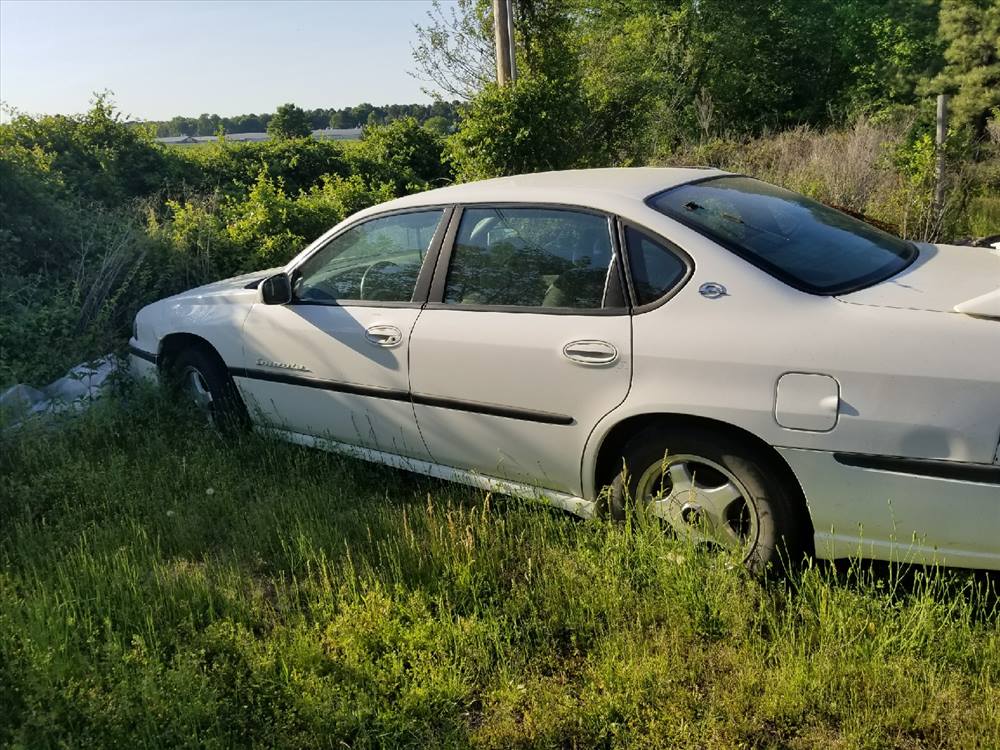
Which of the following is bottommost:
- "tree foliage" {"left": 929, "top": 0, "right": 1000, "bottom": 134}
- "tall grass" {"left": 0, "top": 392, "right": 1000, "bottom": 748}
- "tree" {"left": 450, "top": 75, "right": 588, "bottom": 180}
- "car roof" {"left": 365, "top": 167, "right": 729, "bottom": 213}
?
"tall grass" {"left": 0, "top": 392, "right": 1000, "bottom": 748}

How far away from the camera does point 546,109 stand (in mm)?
10461

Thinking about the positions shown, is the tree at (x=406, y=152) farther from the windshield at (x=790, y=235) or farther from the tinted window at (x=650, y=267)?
the tinted window at (x=650, y=267)

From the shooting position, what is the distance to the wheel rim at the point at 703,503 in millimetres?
2955

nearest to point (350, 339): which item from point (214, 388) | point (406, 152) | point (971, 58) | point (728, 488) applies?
point (214, 388)

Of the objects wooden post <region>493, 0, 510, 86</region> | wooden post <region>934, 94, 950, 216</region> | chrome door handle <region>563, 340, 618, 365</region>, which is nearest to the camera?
chrome door handle <region>563, 340, 618, 365</region>

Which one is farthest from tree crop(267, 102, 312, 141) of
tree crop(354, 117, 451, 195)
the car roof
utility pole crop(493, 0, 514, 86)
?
the car roof

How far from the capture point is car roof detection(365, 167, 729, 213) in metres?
3.45

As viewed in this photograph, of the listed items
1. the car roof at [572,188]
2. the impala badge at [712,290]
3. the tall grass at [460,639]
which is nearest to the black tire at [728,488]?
the tall grass at [460,639]

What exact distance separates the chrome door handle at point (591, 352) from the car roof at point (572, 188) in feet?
2.06

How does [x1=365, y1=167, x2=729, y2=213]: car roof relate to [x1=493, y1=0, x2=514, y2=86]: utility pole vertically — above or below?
below

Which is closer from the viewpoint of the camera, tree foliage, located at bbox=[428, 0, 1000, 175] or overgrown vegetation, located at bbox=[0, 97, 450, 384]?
overgrown vegetation, located at bbox=[0, 97, 450, 384]

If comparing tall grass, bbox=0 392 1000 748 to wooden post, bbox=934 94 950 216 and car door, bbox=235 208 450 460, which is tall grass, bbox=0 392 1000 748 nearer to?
car door, bbox=235 208 450 460

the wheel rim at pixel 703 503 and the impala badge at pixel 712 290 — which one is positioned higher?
the impala badge at pixel 712 290

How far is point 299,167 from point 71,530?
19.2 metres
